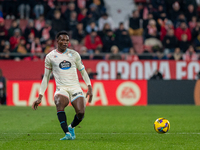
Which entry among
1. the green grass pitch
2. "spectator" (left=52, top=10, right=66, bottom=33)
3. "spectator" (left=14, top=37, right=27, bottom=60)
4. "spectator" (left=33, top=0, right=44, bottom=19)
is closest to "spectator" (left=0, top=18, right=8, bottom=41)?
"spectator" (left=14, top=37, right=27, bottom=60)

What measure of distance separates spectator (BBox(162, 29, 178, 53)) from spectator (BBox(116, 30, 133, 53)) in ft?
5.51

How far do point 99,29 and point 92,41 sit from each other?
4.23ft

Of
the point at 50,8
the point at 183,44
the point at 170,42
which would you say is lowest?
the point at 183,44

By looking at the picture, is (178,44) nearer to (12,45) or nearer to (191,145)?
(12,45)

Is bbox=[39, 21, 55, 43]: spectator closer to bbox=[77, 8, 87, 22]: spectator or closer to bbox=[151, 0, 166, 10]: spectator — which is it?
bbox=[77, 8, 87, 22]: spectator

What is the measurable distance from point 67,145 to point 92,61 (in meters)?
12.7

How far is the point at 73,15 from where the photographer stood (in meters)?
21.5

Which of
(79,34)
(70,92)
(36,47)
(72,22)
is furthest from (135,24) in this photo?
(70,92)

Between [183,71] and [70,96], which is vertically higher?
[70,96]

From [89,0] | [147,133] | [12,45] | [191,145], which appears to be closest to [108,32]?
[89,0]

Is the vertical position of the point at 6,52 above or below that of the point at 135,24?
below

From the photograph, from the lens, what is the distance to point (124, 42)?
2053cm

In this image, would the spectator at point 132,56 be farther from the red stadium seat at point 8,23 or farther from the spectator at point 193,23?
the red stadium seat at point 8,23

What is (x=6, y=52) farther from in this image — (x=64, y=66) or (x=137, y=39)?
(x=64, y=66)
